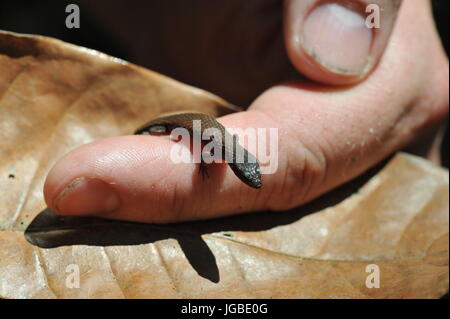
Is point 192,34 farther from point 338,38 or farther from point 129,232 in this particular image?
point 129,232

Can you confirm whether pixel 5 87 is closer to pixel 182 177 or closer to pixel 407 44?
pixel 182 177

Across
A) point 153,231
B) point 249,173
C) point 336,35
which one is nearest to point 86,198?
point 153,231

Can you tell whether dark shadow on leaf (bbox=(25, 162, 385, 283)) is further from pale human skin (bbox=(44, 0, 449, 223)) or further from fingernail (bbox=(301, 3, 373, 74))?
fingernail (bbox=(301, 3, 373, 74))

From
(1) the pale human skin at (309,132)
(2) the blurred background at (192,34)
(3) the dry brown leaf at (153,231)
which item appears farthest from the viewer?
(2) the blurred background at (192,34)

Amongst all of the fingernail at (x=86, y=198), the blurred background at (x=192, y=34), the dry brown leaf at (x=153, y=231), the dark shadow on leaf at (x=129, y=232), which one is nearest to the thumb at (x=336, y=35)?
the blurred background at (x=192, y=34)

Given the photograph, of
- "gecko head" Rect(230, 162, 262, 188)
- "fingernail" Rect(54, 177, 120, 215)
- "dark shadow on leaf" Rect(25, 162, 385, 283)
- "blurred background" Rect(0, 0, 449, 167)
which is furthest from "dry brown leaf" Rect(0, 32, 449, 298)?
"blurred background" Rect(0, 0, 449, 167)

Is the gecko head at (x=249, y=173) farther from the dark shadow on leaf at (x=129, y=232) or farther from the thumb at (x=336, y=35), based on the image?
the thumb at (x=336, y=35)

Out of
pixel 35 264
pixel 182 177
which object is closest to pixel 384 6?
pixel 182 177
